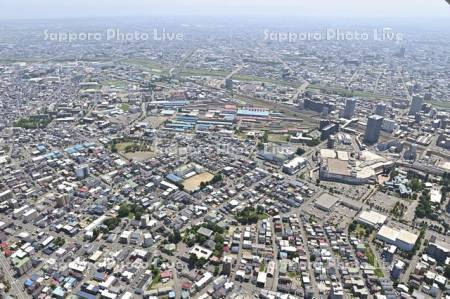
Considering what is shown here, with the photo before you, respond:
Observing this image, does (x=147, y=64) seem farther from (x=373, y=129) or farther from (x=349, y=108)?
(x=373, y=129)

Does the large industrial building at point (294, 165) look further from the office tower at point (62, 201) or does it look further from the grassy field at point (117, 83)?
the grassy field at point (117, 83)

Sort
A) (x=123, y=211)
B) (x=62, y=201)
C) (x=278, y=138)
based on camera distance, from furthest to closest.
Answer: (x=278, y=138)
(x=62, y=201)
(x=123, y=211)

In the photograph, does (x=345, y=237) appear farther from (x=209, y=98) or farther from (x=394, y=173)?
(x=209, y=98)

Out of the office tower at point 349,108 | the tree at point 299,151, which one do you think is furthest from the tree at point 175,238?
the office tower at point 349,108

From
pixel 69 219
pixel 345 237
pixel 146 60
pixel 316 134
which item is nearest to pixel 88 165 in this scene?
pixel 69 219

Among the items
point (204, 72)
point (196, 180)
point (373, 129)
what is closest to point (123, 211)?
point (196, 180)

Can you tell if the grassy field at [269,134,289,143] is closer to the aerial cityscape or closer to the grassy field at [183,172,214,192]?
the aerial cityscape
